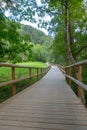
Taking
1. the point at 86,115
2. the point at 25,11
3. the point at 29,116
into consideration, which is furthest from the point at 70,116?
the point at 25,11

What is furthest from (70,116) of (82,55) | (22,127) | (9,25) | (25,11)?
(82,55)

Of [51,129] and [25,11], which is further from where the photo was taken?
[25,11]

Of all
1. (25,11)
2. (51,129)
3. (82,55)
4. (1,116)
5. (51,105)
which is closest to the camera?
(51,129)

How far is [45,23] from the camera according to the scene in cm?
2398

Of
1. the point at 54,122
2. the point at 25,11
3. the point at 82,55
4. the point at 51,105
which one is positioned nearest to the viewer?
the point at 54,122

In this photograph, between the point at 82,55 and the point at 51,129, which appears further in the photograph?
the point at 82,55

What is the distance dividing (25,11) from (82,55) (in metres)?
14.9

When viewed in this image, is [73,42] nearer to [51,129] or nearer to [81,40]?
[81,40]

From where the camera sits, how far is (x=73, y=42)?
2348 centimetres

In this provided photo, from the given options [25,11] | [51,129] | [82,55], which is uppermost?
[25,11]

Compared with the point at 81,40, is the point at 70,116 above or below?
below

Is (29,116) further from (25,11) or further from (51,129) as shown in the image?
(25,11)

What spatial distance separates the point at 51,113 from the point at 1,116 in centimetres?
103

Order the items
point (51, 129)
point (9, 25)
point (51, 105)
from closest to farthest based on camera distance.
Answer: point (51, 129)
point (51, 105)
point (9, 25)
